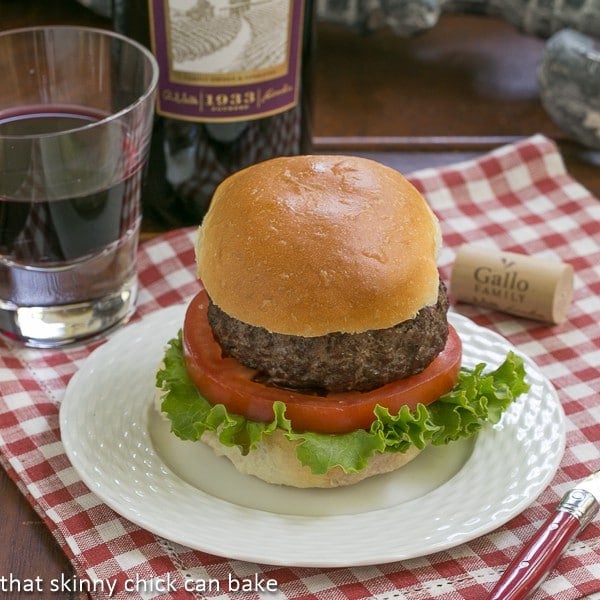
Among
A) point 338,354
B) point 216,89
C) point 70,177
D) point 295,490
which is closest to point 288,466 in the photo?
point 295,490

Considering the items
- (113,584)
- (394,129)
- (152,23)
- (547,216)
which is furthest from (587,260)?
(113,584)

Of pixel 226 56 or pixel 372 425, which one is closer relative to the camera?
pixel 372 425

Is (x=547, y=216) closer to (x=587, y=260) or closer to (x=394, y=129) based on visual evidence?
(x=587, y=260)

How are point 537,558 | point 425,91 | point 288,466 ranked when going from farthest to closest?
point 425,91 → point 288,466 → point 537,558

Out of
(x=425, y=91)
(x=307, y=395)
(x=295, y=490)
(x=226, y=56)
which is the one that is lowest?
(x=425, y=91)

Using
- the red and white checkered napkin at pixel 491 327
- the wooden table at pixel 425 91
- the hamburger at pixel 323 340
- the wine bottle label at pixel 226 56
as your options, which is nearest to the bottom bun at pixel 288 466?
the hamburger at pixel 323 340

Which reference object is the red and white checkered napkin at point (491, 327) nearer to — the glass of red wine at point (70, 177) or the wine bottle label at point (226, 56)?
the glass of red wine at point (70, 177)

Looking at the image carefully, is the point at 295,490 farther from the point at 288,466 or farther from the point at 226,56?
the point at 226,56
